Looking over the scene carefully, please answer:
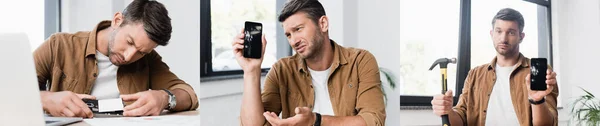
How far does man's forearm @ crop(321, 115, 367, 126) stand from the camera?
1998mm

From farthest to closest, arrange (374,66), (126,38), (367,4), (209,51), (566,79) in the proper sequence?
1. (566,79)
2. (367,4)
3. (374,66)
4. (209,51)
5. (126,38)

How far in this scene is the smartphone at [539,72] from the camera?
2258 mm

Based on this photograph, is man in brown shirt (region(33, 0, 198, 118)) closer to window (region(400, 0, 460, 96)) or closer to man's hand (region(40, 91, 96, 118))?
man's hand (region(40, 91, 96, 118))

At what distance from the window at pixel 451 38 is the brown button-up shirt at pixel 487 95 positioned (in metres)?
0.03

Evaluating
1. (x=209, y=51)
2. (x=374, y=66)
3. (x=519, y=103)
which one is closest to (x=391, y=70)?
(x=374, y=66)

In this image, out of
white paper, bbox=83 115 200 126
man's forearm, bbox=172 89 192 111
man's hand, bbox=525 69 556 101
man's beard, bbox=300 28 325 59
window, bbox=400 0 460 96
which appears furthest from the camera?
window, bbox=400 0 460 96

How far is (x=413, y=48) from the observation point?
2383 mm

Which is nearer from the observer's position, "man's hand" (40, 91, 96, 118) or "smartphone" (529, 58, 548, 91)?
"man's hand" (40, 91, 96, 118)

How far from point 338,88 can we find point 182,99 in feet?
1.69

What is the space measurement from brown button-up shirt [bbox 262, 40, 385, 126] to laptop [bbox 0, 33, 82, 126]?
106cm

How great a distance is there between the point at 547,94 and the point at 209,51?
49.9 inches

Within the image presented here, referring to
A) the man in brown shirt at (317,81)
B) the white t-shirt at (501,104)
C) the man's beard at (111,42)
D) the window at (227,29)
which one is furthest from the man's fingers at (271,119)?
the white t-shirt at (501,104)

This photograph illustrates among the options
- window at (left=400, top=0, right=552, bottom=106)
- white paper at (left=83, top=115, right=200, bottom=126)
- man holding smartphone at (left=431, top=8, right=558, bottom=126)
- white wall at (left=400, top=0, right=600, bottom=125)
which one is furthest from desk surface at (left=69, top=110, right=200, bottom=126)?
white wall at (left=400, top=0, right=600, bottom=125)

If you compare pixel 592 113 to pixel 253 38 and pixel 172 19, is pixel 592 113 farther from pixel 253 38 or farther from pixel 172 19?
pixel 172 19
